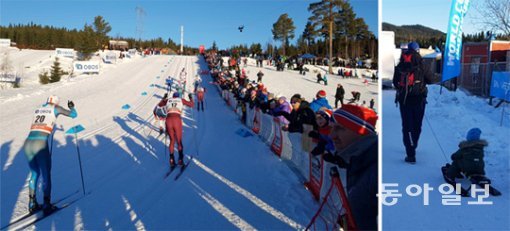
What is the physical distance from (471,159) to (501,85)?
10.5m

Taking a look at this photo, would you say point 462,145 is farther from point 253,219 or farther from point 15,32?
point 15,32

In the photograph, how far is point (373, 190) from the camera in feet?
10.5

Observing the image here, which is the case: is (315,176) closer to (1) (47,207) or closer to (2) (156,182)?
(2) (156,182)

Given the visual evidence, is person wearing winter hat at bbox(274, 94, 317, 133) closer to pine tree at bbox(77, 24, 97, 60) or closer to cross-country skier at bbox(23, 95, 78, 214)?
cross-country skier at bbox(23, 95, 78, 214)

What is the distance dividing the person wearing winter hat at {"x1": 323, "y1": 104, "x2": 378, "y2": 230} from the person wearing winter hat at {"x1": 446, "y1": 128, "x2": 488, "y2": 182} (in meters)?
2.51

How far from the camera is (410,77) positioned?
21.0 feet

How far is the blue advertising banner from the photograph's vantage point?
44.5 ft

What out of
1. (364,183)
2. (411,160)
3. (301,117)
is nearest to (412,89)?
(411,160)

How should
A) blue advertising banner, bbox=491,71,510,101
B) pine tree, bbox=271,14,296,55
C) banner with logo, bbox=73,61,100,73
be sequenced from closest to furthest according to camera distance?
blue advertising banner, bbox=491,71,510,101 < banner with logo, bbox=73,61,100,73 < pine tree, bbox=271,14,296,55

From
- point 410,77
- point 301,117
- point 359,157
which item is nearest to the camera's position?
point 359,157

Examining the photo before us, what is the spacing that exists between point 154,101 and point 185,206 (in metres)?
19.1

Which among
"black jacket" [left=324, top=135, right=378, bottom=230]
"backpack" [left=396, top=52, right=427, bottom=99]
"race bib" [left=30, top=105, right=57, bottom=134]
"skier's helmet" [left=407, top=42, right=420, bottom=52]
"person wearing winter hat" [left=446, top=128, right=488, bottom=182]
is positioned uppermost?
"skier's helmet" [left=407, top=42, right=420, bottom=52]

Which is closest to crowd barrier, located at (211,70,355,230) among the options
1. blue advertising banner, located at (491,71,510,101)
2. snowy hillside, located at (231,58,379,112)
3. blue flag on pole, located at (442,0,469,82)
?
blue flag on pole, located at (442,0,469,82)

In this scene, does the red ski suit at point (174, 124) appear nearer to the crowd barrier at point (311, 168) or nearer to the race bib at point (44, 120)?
the crowd barrier at point (311, 168)
